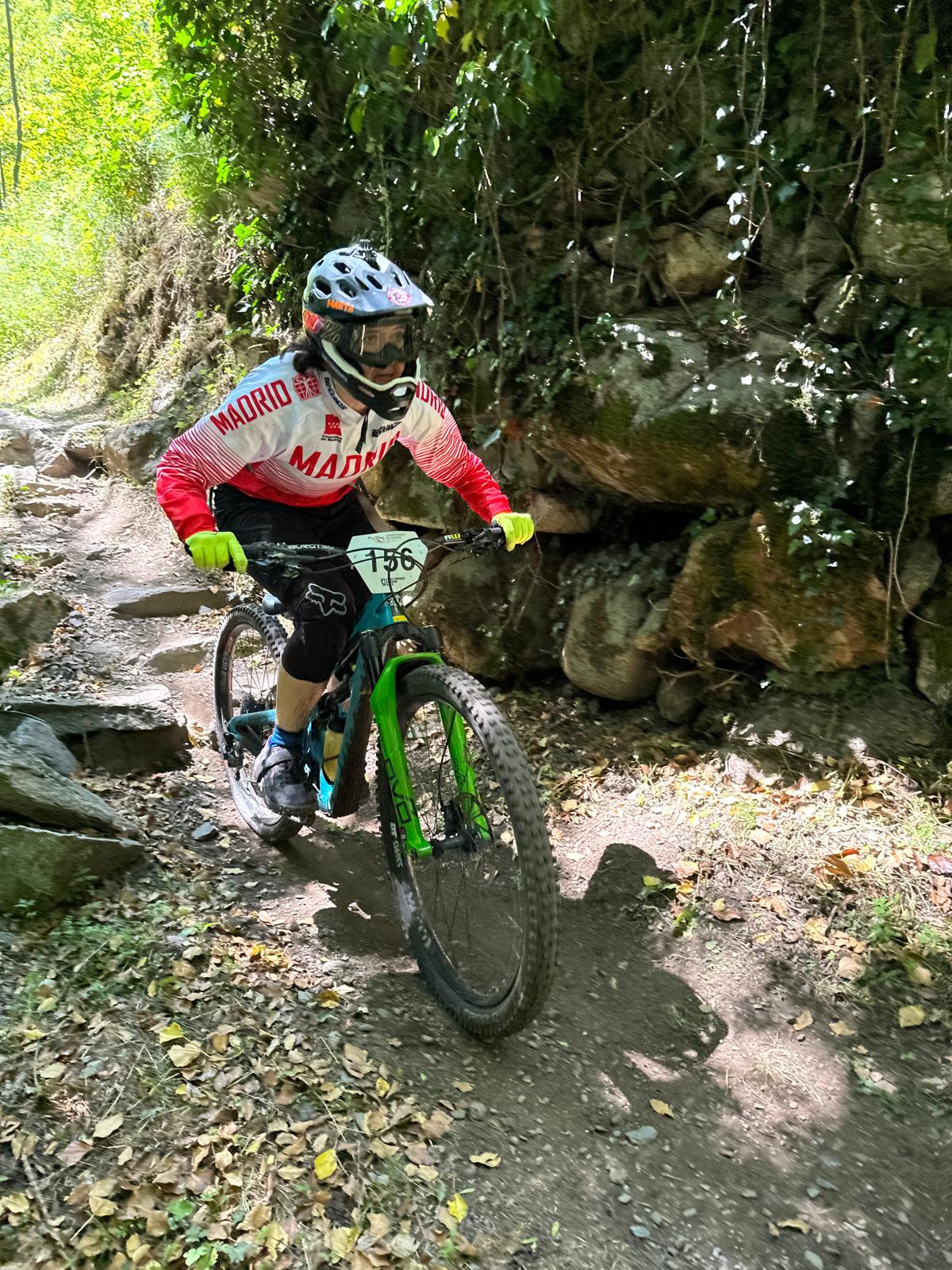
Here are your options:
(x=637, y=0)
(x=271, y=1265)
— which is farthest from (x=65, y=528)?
(x=271, y=1265)

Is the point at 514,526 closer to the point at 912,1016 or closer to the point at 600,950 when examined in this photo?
the point at 600,950

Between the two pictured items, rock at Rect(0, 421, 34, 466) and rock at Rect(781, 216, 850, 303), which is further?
rock at Rect(0, 421, 34, 466)

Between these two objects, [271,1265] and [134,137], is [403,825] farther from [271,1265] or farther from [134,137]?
[134,137]

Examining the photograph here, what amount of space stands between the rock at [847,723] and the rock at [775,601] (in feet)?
0.52

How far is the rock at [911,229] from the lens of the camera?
3900 millimetres

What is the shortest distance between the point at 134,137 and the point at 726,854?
13.4 meters

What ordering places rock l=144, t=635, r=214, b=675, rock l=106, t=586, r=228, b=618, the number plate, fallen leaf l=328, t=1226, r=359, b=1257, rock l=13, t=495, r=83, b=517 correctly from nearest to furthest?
fallen leaf l=328, t=1226, r=359, b=1257
the number plate
rock l=144, t=635, r=214, b=675
rock l=106, t=586, r=228, b=618
rock l=13, t=495, r=83, b=517

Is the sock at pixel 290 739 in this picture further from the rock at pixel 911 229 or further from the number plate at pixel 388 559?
the rock at pixel 911 229

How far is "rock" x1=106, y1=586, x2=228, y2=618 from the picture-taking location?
7082 millimetres

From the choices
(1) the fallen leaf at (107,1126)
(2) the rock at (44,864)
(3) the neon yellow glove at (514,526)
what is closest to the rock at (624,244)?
(3) the neon yellow glove at (514,526)

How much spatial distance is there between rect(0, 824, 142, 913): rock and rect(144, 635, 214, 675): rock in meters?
3.09

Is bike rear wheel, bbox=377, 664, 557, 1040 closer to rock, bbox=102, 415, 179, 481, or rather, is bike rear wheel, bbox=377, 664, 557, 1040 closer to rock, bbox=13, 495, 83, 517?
rock, bbox=13, 495, 83, 517

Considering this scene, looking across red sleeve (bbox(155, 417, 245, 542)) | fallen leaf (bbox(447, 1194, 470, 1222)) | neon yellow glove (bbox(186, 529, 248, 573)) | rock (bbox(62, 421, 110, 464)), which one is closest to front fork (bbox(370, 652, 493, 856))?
neon yellow glove (bbox(186, 529, 248, 573))

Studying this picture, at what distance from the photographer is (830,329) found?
4262mm
